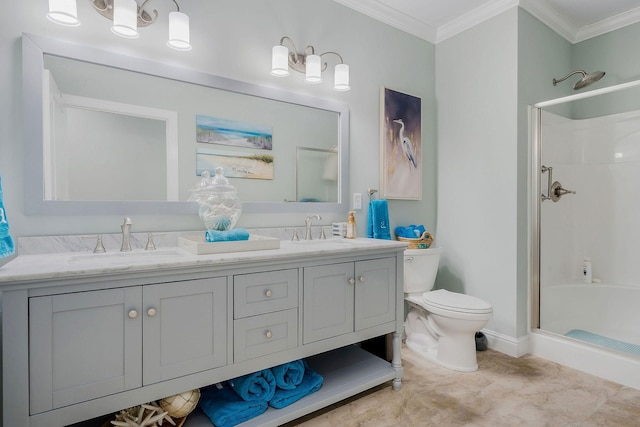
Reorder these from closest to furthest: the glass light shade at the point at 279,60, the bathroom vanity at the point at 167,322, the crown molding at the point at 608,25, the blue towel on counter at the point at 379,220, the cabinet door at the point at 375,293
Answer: the bathroom vanity at the point at 167,322
the cabinet door at the point at 375,293
the glass light shade at the point at 279,60
the blue towel on counter at the point at 379,220
the crown molding at the point at 608,25

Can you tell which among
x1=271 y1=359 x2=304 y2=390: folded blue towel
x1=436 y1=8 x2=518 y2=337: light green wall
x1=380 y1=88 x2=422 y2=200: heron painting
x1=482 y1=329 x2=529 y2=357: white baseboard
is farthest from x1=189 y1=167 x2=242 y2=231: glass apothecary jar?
x1=482 y1=329 x2=529 y2=357: white baseboard

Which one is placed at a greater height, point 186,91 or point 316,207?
point 186,91

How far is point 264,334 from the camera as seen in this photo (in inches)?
57.6

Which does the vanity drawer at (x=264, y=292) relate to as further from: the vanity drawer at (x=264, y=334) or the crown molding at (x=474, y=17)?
the crown molding at (x=474, y=17)

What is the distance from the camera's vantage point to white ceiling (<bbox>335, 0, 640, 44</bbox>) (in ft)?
7.97

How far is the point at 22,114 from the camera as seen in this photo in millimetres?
1384

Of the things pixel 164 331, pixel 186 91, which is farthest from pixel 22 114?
pixel 164 331

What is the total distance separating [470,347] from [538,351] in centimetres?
62

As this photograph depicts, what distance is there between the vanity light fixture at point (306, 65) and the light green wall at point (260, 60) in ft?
0.24

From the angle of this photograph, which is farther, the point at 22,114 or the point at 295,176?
the point at 295,176

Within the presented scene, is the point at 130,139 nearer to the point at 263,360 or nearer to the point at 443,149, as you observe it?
the point at 263,360

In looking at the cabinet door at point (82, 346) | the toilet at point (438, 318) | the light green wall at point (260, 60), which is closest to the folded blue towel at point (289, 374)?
the cabinet door at point (82, 346)

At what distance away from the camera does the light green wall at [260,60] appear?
4.53 feet

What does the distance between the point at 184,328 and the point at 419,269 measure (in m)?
1.67
